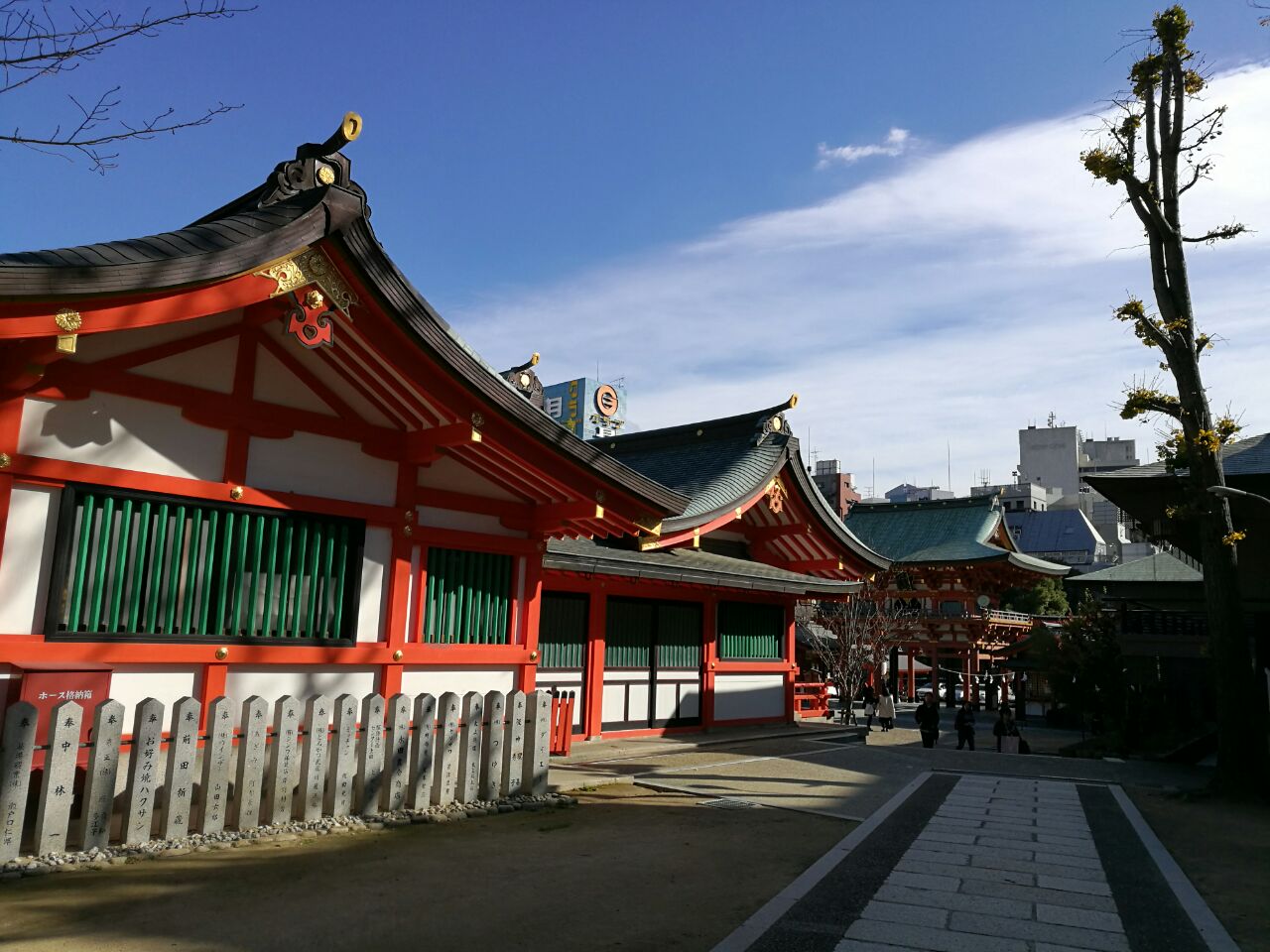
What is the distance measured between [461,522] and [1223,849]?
9.38 meters

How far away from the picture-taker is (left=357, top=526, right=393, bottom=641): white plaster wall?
32.4ft

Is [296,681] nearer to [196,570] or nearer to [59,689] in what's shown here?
[196,570]

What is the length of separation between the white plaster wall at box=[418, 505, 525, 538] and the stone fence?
2216 millimetres

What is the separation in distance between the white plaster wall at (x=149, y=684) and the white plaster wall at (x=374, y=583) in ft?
6.02

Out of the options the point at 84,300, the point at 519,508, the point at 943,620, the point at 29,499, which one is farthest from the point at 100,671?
the point at 943,620

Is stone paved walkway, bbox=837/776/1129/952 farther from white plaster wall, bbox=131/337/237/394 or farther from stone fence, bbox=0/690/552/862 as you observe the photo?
white plaster wall, bbox=131/337/237/394

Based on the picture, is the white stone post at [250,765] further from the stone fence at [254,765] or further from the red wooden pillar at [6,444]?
the red wooden pillar at [6,444]

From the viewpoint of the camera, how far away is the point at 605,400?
3566 cm

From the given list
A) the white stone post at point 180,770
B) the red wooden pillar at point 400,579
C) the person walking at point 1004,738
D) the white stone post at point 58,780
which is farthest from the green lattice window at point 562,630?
the person walking at point 1004,738

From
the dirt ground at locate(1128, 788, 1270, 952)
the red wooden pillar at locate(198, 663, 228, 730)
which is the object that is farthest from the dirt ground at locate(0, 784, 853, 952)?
the dirt ground at locate(1128, 788, 1270, 952)

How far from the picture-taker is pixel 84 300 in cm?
682

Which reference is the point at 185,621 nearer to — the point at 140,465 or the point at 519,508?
the point at 140,465

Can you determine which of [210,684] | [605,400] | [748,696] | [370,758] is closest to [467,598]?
[370,758]

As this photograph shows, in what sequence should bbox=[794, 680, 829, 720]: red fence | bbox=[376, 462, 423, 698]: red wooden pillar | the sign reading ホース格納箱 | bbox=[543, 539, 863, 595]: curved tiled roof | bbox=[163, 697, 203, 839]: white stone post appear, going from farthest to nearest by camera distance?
bbox=[794, 680, 829, 720]: red fence, bbox=[543, 539, 863, 595]: curved tiled roof, bbox=[376, 462, 423, 698]: red wooden pillar, bbox=[163, 697, 203, 839]: white stone post, the sign reading ホース格納箱
